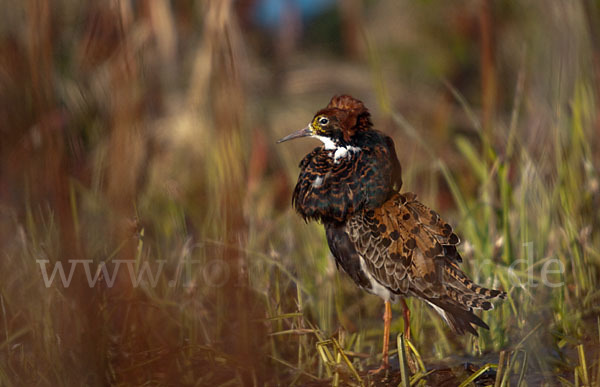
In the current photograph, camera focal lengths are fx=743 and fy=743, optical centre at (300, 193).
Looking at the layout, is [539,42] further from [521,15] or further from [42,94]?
[42,94]

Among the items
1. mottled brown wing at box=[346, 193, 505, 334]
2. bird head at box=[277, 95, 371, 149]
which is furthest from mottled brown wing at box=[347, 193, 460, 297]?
bird head at box=[277, 95, 371, 149]

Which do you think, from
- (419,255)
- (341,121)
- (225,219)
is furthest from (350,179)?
(225,219)

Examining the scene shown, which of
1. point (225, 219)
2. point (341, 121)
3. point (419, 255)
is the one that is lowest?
point (419, 255)

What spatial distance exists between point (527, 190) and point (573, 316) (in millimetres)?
735

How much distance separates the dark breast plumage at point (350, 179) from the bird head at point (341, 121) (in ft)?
0.11

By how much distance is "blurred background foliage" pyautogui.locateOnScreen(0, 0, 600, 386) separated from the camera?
5.10 ft

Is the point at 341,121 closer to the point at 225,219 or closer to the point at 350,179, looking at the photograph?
the point at 350,179

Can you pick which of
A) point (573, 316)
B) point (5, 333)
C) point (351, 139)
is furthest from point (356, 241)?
point (5, 333)

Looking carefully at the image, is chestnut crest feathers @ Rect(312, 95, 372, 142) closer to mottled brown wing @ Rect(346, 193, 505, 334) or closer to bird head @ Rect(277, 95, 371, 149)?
bird head @ Rect(277, 95, 371, 149)

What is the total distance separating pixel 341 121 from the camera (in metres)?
2.34

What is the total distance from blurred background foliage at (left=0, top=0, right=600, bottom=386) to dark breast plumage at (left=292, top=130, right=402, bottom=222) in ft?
0.98

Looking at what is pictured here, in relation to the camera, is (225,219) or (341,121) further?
(341,121)

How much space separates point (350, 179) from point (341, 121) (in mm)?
186

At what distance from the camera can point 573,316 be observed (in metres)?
2.85
